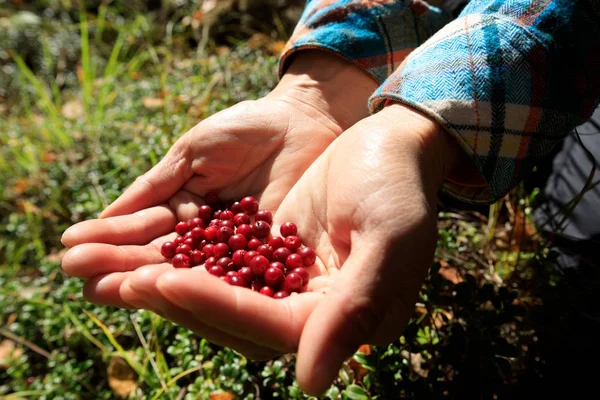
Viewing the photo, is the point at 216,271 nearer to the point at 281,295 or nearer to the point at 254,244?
the point at 254,244

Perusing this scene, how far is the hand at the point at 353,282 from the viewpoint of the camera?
1501mm

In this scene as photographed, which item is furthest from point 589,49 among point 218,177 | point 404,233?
point 218,177

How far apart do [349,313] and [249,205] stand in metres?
1.33

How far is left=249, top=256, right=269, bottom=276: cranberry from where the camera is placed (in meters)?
2.29

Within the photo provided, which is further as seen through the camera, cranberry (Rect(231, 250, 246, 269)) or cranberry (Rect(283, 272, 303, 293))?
cranberry (Rect(231, 250, 246, 269))

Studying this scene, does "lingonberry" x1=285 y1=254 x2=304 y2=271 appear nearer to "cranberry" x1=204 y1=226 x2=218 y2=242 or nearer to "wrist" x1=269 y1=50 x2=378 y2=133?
"cranberry" x1=204 y1=226 x2=218 y2=242

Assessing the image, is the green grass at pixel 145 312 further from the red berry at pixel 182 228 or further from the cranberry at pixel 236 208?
the cranberry at pixel 236 208

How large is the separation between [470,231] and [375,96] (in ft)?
4.09

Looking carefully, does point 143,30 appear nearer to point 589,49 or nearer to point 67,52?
point 67,52

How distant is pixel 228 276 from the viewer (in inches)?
85.7

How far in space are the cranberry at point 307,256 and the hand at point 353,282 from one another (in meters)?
0.22

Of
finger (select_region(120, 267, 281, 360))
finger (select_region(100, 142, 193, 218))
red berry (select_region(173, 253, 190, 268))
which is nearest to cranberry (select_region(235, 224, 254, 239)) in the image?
red berry (select_region(173, 253, 190, 268))

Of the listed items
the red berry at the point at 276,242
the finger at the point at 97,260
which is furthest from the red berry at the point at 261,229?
the finger at the point at 97,260

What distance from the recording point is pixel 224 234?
8.44 ft
